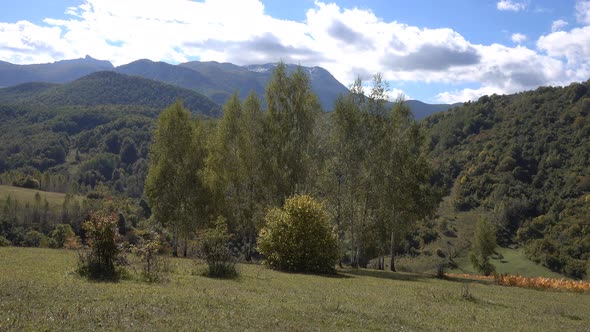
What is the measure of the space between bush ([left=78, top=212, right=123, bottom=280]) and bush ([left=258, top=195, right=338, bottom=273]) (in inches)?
505

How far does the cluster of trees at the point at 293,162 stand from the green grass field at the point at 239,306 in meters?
13.4

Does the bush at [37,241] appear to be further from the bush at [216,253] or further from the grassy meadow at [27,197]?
the grassy meadow at [27,197]

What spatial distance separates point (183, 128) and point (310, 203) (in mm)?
13383

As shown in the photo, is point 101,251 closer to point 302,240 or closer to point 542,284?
point 302,240

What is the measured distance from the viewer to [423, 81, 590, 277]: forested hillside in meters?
93.4

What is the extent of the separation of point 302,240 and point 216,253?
8002 millimetres

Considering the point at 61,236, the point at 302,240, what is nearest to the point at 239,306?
the point at 302,240

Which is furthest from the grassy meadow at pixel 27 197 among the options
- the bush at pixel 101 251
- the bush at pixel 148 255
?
the bush at pixel 101 251

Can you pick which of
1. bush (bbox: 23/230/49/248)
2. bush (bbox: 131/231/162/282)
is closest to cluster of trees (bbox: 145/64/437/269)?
bush (bbox: 23/230/49/248)

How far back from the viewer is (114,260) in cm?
1877

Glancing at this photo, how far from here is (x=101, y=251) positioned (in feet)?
60.2

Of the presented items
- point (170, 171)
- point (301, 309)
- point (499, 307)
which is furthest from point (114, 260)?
point (170, 171)

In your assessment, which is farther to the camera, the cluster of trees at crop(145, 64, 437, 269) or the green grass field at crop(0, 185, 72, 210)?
the green grass field at crop(0, 185, 72, 210)

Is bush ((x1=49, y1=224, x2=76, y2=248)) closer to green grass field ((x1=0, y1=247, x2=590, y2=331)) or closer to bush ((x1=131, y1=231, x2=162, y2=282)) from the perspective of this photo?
green grass field ((x1=0, y1=247, x2=590, y2=331))
